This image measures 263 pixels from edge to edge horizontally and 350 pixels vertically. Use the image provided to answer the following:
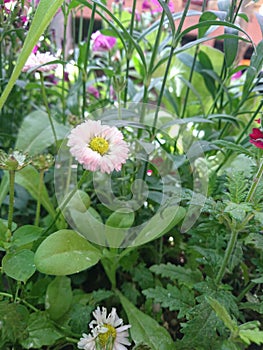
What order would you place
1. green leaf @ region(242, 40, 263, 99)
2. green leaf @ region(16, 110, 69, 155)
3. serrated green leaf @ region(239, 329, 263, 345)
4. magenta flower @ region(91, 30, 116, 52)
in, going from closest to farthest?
serrated green leaf @ region(239, 329, 263, 345), green leaf @ region(242, 40, 263, 99), green leaf @ region(16, 110, 69, 155), magenta flower @ region(91, 30, 116, 52)

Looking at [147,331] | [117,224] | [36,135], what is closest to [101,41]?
[36,135]

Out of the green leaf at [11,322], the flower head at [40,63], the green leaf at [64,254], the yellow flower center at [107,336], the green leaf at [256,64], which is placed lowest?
the green leaf at [11,322]

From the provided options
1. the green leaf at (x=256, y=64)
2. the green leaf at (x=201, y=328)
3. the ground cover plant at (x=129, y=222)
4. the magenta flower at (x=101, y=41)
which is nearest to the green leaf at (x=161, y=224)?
the ground cover plant at (x=129, y=222)

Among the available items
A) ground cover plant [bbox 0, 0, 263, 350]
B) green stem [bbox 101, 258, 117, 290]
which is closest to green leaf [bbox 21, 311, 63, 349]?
ground cover plant [bbox 0, 0, 263, 350]

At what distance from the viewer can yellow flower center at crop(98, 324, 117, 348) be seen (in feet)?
1.50

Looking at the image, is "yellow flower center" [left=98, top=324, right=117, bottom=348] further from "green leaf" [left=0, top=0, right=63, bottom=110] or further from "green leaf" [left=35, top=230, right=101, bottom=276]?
"green leaf" [left=0, top=0, right=63, bottom=110]

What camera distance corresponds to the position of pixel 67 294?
1.86 ft

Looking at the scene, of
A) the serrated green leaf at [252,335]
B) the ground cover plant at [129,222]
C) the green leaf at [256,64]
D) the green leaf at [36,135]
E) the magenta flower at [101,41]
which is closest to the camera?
the serrated green leaf at [252,335]

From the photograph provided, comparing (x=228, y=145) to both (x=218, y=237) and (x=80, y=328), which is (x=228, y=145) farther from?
(x=80, y=328)

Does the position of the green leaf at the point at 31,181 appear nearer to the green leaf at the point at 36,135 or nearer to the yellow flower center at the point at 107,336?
the green leaf at the point at 36,135

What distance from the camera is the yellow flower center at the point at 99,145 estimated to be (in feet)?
1.55

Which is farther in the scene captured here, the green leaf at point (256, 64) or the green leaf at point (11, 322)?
the green leaf at point (256, 64)

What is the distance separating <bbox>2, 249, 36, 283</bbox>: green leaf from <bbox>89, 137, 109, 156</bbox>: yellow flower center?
13 cm

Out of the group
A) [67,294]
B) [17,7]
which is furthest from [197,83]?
[67,294]
